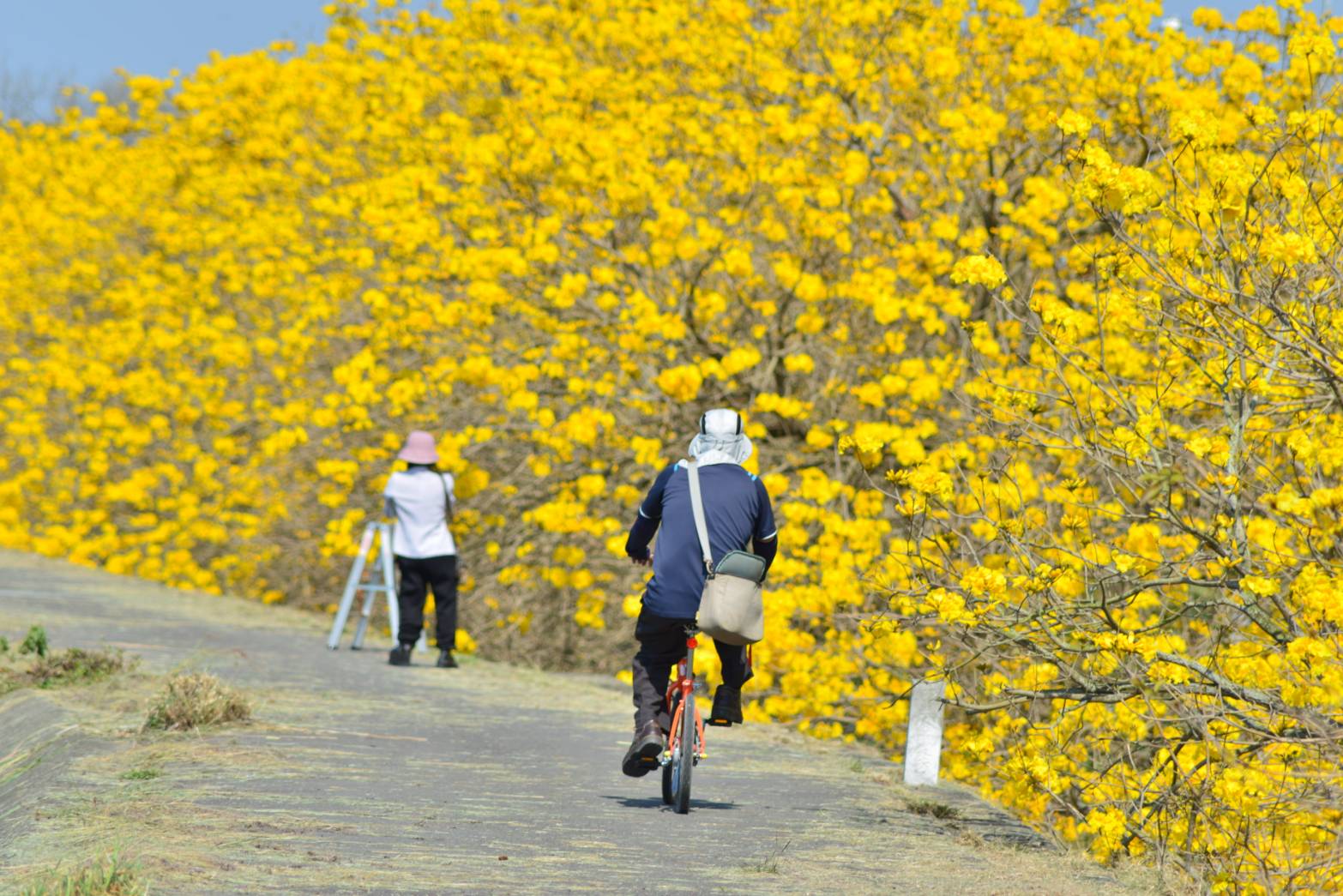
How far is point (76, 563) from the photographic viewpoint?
77.0ft

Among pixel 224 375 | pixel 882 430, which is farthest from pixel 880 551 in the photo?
pixel 224 375

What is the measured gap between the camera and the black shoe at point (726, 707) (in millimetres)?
7207

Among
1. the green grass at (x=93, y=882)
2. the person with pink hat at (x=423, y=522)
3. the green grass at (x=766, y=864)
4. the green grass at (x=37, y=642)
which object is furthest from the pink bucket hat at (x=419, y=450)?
the green grass at (x=93, y=882)

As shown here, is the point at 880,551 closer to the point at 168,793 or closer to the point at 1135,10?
the point at 1135,10

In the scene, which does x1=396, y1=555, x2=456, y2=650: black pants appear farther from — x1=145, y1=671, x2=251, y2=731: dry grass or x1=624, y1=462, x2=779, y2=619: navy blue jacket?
x1=624, y1=462, x2=779, y2=619: navy blue jacket

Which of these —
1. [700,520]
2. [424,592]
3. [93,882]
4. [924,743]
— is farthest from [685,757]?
[424,592]

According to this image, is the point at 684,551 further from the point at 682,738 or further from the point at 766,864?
the point at 766,864

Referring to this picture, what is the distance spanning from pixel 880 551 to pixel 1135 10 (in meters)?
4.35

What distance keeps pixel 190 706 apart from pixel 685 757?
256 cm

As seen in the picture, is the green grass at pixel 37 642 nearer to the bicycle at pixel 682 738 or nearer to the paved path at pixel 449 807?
the paved path at pixel 449 807

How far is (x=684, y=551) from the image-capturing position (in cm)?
698

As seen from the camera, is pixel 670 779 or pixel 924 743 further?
pixel 924 743

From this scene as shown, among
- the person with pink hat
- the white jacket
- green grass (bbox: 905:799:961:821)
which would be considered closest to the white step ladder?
the person with pink hat

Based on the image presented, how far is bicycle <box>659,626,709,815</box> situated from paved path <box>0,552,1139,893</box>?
0.35 feet
